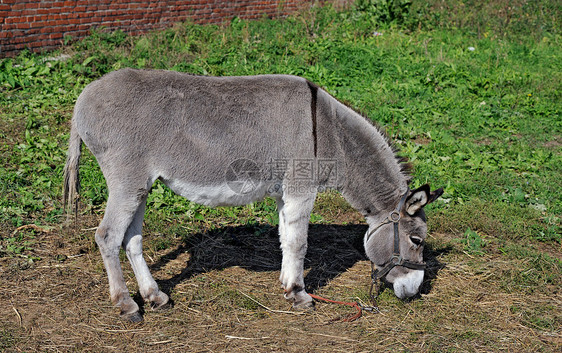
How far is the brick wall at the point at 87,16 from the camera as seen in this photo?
7922 mm

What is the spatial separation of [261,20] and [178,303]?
27.2ft

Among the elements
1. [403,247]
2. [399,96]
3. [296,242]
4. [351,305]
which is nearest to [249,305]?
[296,242]

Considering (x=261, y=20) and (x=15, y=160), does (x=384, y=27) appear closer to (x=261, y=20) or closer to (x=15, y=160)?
(x=261, y=20)

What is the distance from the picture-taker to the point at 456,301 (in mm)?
4309

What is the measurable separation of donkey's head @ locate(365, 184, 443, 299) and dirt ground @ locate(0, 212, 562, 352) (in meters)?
0.23

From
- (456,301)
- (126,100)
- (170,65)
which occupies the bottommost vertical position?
(456,301)

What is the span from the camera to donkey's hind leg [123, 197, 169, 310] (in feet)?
13.0

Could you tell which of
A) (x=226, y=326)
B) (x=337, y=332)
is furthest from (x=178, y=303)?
(x=337, y=332)

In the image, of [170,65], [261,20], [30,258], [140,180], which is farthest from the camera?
[261,20]

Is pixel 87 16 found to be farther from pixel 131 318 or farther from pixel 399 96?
pixel 131 318

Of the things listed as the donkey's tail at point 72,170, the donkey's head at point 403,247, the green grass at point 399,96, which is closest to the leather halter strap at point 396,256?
the donkey's head at point 403,247

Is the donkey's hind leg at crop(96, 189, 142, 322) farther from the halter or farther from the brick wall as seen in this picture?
the brick wall

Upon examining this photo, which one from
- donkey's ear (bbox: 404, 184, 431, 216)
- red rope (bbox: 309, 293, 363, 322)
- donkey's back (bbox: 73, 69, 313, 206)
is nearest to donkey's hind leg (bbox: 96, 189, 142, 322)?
donkey's back (bbox: 73, 69, 313, 206)

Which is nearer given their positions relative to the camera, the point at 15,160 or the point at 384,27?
the point at 15,160
